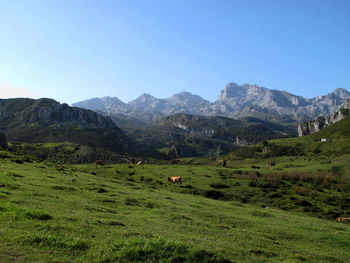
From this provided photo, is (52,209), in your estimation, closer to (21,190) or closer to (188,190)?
(21,190)

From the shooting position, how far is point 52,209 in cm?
2006

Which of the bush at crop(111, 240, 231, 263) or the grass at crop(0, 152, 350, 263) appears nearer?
the bush at crop(111, 240, 231, 263)

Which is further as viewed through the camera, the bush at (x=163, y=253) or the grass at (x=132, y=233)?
the grass at (x=132, y=233)

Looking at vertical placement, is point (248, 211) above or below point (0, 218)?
below

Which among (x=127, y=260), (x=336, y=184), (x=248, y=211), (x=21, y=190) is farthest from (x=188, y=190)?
(x=127, y=260)

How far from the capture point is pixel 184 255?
12344mm

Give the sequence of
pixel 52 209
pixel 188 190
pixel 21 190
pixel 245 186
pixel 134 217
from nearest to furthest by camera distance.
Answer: pixel 52 209
pixel 134 217
pixel 21 190
pixel 188 190
pixel 245 186

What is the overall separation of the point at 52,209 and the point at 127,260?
10.5 meters

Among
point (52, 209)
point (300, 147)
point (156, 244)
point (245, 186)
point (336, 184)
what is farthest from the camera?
point (300, 147)

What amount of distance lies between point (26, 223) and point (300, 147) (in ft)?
615

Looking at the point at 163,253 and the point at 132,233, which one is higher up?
the point at 163,253

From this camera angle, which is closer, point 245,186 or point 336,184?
point 245,186

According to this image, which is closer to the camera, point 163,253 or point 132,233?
point 163,253

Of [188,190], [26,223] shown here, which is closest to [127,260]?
[26,223]
